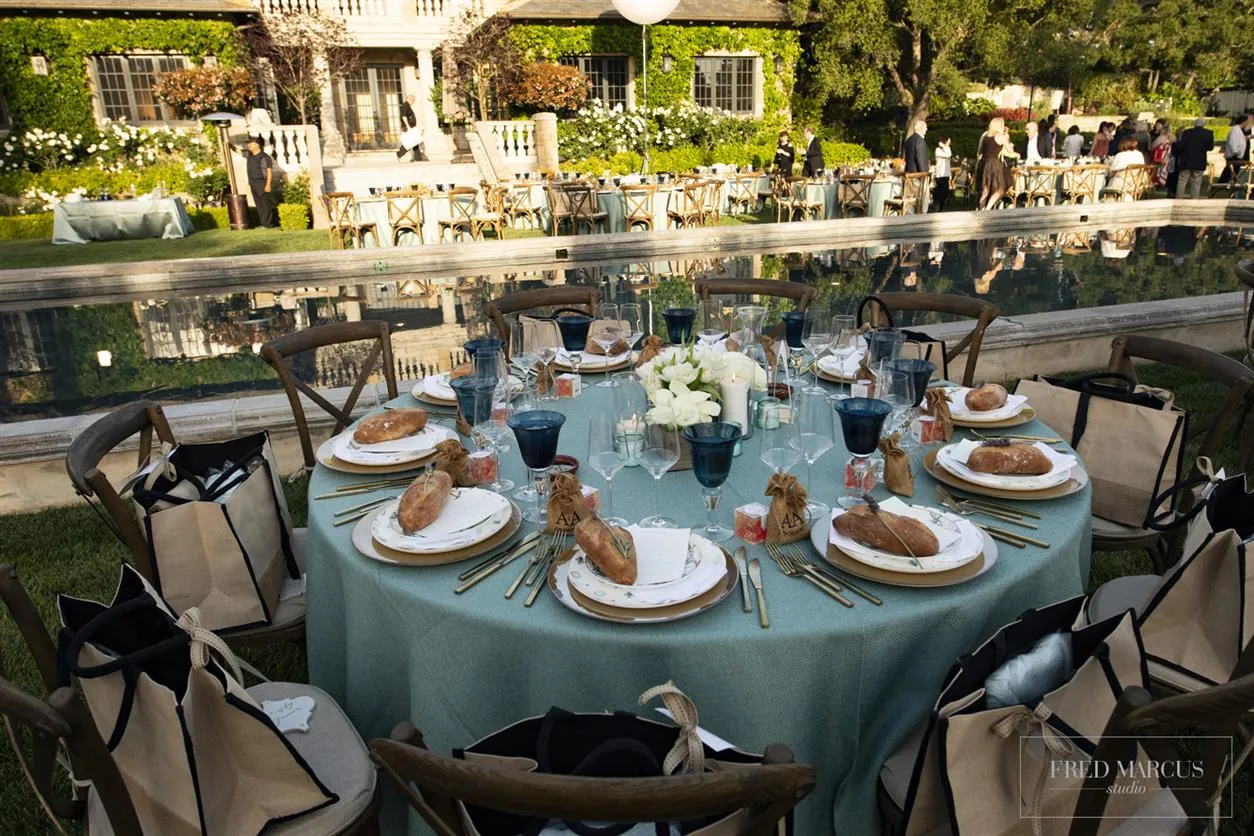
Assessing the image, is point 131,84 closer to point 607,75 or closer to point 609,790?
point 607,75

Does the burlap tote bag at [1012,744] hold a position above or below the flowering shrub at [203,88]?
below

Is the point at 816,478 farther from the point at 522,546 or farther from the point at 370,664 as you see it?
the point at 370,664

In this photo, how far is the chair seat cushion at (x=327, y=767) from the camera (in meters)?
1.65

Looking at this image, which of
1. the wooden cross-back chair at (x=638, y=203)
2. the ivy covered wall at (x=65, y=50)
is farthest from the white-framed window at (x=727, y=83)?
the ivy covered wall at (x=65, y=50)

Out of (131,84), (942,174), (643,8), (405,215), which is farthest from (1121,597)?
(131,84)

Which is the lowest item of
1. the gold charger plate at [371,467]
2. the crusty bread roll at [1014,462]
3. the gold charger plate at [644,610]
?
the gold charger plate at [644,610]

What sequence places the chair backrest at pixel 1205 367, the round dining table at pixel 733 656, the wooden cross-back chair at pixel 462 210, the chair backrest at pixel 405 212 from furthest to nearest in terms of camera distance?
the wooden cross-back chair at pixel 462 210 < the chair backrest at pixel 405 212 < the chair backrest at pixel 1205 367 < the round dining table at pixel 733 656

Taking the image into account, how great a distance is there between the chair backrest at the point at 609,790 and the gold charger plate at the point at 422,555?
0.72 meters

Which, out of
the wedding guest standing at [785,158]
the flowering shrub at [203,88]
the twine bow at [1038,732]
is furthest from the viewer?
the flowering shrub at [203,88]

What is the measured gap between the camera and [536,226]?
14.2 metres

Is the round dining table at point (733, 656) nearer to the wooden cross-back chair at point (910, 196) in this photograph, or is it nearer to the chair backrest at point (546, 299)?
the chair backrest at point (546, 299)

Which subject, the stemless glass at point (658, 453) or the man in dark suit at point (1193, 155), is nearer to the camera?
the stemless glass at point (658, 453)

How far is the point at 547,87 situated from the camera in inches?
755

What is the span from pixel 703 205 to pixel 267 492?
11572 millimetres
